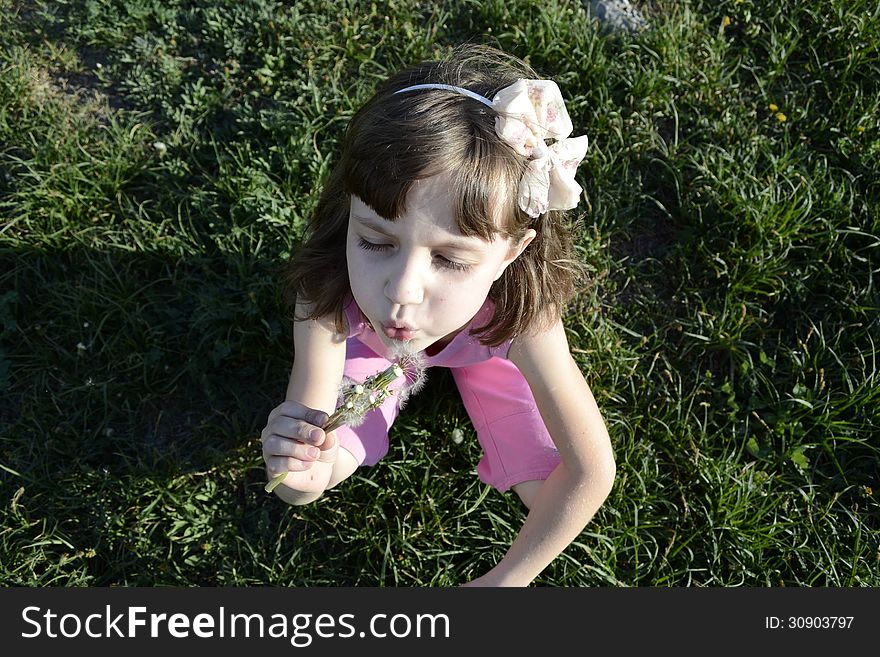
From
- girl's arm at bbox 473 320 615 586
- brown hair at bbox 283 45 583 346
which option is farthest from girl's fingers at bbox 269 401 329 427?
girl's arm at bbox 473 320 615 586

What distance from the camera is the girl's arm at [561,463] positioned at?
8.35 feet

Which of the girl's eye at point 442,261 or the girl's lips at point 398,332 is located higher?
the girl's eye at point 442,261

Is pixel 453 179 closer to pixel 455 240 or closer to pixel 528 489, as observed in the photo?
pixel 455 240

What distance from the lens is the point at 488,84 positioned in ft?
7.06

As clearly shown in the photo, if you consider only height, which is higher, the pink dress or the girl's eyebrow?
the girl's eyebrow

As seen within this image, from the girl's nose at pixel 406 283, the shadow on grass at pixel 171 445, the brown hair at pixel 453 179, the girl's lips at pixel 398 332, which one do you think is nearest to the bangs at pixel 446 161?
the brown hair at pixel 453 179

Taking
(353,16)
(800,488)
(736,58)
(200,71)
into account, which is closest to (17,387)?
(200,71)

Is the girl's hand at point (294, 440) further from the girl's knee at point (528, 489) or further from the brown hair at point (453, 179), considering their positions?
the girl's knee at point (528, 489)

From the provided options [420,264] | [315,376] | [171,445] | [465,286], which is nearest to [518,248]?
[465,286]

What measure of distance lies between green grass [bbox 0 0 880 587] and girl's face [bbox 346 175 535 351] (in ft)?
3.50

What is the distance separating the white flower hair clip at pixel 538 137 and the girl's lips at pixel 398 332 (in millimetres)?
409

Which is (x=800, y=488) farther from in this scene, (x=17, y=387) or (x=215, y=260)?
(x=17, y=387)

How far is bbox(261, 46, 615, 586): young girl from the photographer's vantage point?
6.43 feet

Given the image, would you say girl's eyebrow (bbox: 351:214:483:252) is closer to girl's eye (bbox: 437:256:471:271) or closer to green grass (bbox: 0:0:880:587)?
girl's eye (bbox: 437:256:471:271)
